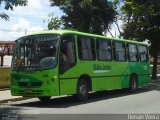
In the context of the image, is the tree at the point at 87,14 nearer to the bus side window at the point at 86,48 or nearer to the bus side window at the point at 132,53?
the bus side window at the point at 132,53

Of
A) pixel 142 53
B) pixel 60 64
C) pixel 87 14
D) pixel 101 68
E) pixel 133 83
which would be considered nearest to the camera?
pixel 60 64

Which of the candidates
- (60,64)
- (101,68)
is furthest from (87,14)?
(60,64)

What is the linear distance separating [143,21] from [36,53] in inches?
741

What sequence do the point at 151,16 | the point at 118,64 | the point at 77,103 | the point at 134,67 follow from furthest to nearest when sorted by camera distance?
1. the point at 151,16
2. the point at 134,67
3. the point at 118,64
4. the point at 77,103

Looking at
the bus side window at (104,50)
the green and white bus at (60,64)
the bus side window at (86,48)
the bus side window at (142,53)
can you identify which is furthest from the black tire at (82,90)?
the bus side window at (142,53)

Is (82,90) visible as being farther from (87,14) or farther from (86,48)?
(87,14)

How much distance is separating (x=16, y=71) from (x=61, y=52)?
197 centimetres

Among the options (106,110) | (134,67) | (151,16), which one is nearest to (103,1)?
(151,16)

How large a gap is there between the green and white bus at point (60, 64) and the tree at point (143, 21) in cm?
1283

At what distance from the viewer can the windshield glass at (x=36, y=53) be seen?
16484 millimetres

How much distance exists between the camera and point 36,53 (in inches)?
665

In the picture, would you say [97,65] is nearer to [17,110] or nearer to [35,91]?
[35,91]

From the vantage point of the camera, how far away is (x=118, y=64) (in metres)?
21.6

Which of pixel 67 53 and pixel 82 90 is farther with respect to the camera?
pixel 82 90
